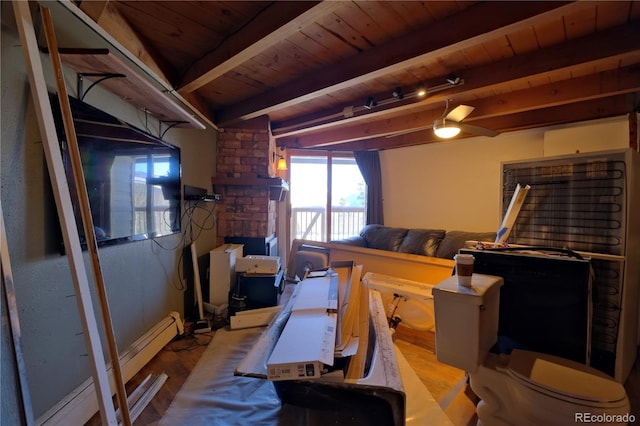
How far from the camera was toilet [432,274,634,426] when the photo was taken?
1.15 metres

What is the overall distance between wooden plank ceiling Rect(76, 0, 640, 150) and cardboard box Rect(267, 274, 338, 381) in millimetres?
1643

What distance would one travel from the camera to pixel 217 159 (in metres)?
3.47

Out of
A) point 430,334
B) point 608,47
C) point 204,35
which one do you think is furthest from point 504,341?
point 204,35

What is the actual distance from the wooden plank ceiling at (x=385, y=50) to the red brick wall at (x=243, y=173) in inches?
17.5

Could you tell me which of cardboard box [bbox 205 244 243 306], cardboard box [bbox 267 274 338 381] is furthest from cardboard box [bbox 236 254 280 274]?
cardboard box [bbox 267 274 338 381]

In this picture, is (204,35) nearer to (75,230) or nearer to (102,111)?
(102,111)

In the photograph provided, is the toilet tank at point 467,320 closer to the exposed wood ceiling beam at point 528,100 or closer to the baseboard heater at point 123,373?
the baseboard heater at point 123,373

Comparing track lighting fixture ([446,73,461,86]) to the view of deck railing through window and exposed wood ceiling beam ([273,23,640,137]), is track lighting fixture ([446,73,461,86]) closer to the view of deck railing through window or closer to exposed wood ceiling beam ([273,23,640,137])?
exposed wood ceiling beam ([273,23,640,137])

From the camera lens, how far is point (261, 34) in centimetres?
158

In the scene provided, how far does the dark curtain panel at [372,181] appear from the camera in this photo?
16.7 ft

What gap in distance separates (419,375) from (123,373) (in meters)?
2.05

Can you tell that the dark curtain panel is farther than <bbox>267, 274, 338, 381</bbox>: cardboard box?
Yes

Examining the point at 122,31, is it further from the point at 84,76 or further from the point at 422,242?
the point at 422,242

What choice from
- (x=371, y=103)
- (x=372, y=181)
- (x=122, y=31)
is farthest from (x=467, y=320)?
(x=372, y=181)
